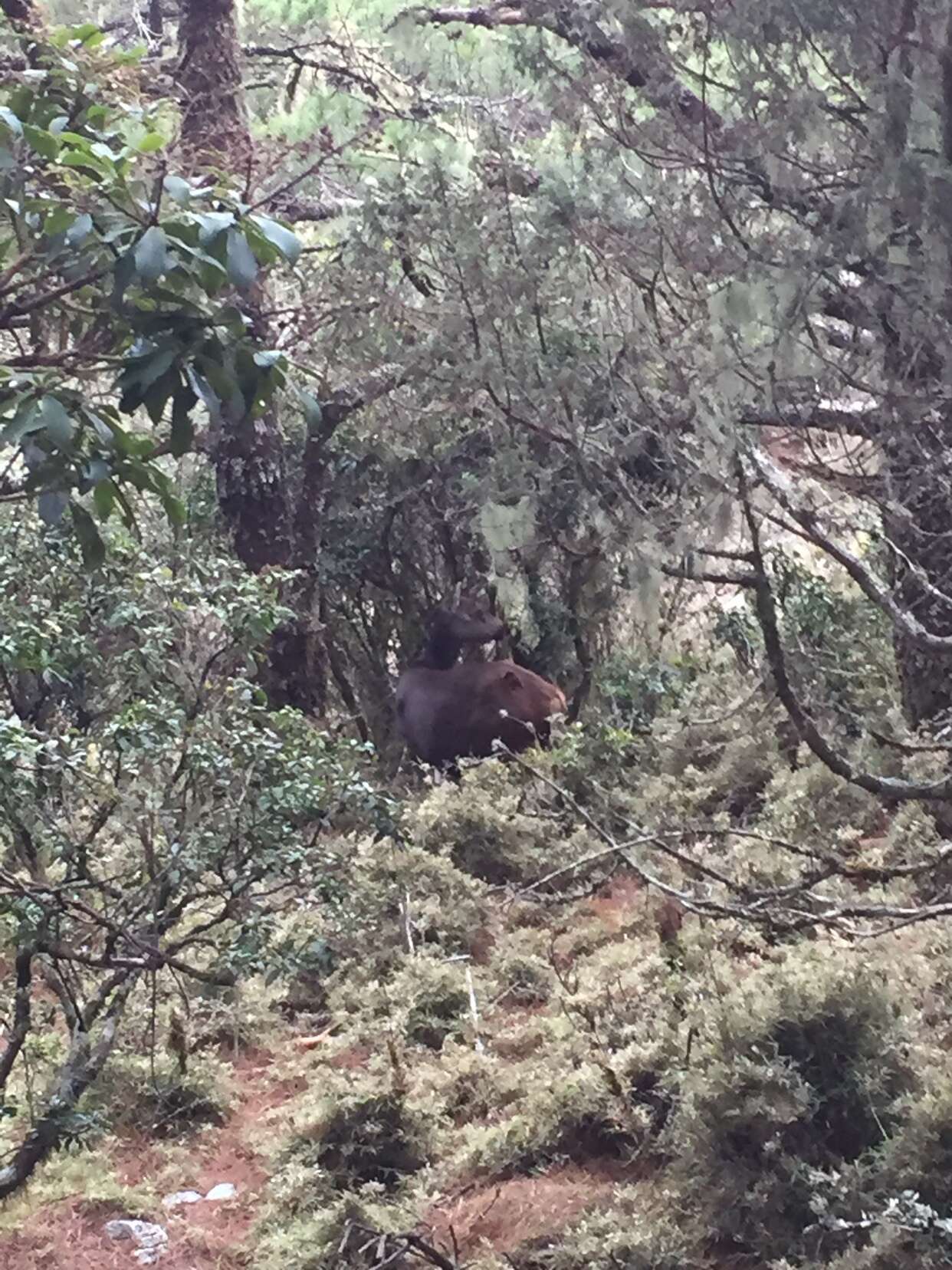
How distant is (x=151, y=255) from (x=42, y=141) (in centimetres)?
31

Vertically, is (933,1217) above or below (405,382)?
below

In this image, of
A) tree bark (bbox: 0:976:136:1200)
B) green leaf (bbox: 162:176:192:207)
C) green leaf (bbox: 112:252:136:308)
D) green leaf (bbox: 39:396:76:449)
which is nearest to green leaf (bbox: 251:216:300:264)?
green leaf (bbox: 162:176:192:207)

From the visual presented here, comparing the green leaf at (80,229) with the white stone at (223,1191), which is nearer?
the green leaf at (80,229)

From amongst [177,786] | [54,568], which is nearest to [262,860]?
[177,786]

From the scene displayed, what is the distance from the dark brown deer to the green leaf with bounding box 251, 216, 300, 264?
15.9 feet

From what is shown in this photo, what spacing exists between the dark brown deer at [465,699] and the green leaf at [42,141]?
496cm

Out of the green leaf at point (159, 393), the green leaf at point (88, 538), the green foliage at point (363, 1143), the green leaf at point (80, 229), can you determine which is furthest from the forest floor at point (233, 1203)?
the green leaf at point (80, 229)

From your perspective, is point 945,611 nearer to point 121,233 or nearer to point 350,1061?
Answer: point 350,1061

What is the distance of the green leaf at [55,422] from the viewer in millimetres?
1983

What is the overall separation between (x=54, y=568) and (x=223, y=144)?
3649 millimetres

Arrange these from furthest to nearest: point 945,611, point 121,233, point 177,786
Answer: point 945,611 < point 177,786 < point 121,233

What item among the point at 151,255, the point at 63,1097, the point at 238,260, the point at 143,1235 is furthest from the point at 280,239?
the point at 143,1235

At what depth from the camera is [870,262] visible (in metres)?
2.59

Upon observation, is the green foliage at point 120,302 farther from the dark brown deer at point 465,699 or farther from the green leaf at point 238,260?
the dark brown deer at point 465,699
